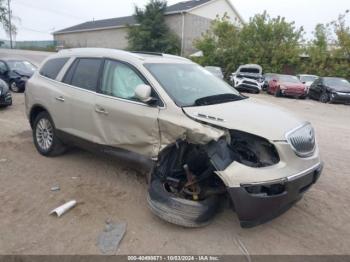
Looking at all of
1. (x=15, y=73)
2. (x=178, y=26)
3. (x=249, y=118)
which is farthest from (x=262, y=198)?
(x=178, y=26)

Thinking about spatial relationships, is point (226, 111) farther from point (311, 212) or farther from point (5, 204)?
point (5, 204)

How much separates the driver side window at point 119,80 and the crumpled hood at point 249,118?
88cm

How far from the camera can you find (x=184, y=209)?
3.26 metres

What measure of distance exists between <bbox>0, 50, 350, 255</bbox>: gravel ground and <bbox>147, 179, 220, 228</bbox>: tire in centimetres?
14

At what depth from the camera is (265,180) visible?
2.95 metres

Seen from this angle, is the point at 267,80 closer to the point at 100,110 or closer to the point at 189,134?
the point at 100,110

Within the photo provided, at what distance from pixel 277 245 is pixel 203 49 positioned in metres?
27.7

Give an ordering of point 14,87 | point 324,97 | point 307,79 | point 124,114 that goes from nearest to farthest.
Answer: point 124,114 < point 14,87 < point 324,97 < point 307,79

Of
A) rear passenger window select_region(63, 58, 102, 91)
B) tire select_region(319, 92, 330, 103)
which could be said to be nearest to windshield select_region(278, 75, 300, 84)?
tire select_region(319, 92, 330, 103)

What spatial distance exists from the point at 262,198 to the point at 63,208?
7.37 ft

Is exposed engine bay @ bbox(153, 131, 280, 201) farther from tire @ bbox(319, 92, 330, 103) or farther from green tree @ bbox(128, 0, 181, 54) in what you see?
green tree @ bbox(128, 0, 181, 54)

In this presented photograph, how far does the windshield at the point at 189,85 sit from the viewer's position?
3.74m

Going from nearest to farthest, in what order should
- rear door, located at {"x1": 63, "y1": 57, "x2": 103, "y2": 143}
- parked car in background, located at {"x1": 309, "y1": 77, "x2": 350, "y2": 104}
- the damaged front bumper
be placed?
1. the damaged front bumper
2. rear door, located at {"x1": 63, "y1": 57, "x2": 103, "y2": 143}
3. parked car in background, located at {"x1": 309, "y1": 77, "x2": 350, "y2": 104}

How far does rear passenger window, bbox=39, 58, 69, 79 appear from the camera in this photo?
511 centimetres
